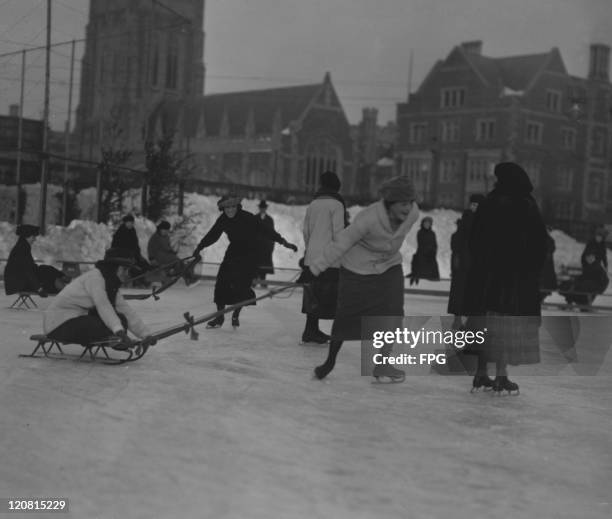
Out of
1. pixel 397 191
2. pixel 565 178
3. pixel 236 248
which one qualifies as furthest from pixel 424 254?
pixel 565 178

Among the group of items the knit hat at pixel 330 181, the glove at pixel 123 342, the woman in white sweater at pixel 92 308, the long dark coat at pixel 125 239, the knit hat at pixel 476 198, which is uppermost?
the knit hat at pixel 330 181

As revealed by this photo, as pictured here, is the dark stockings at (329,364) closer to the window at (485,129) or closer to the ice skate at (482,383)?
the ice skate at (482,383)

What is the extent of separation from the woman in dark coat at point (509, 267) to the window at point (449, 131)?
159 feet

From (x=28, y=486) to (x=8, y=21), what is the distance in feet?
70.5

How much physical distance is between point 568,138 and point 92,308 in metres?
50.5

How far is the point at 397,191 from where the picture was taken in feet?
24.2

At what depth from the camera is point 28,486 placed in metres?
4.38

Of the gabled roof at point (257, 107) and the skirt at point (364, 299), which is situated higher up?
the gabled roof at point (257, 107)

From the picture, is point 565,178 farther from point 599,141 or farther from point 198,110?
point 198,110

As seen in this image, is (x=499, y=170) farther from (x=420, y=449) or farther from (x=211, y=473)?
(x=211, y=473)

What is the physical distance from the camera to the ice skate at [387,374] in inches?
317

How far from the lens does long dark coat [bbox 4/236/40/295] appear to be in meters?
13.2

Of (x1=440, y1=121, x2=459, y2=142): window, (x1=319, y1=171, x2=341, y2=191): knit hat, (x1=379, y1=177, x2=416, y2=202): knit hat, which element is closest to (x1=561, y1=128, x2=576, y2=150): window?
(x1=440, y1=121, x2=459, y2=142): window

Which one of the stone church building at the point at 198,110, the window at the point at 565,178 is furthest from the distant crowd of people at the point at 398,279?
the stone church building at the point at 198,110
